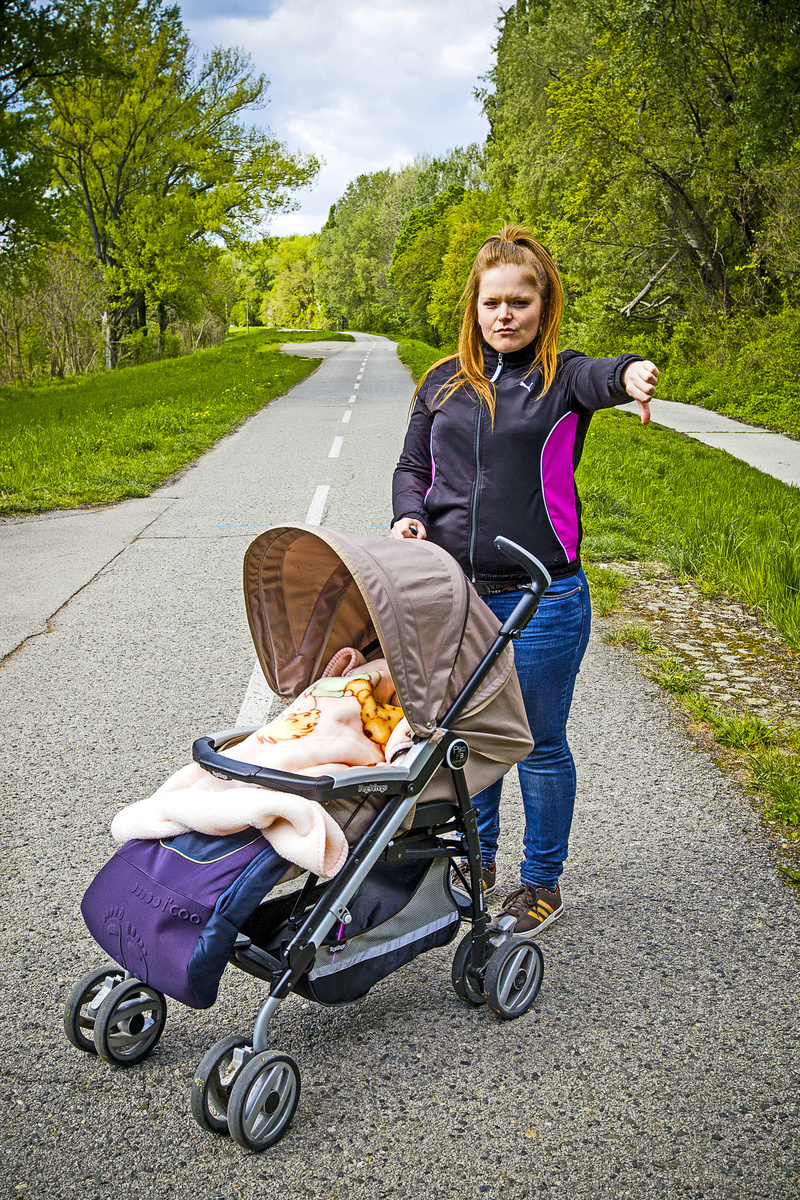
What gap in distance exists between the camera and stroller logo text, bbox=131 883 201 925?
2.06 m

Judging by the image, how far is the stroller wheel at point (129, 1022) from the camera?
91.7 inches

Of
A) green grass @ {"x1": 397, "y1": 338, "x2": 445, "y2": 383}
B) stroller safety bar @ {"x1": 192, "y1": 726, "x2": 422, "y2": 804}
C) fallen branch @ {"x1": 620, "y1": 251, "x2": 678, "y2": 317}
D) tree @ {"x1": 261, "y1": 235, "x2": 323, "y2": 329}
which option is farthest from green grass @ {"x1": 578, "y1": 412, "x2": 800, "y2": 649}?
tree @ {"x1": 261, "y1": 235, "x2": 323, "y2": 329}

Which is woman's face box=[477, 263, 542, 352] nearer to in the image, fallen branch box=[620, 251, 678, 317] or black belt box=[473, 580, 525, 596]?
black belt box=[473, 580, 525, 596]

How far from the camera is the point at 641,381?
7.73 ft

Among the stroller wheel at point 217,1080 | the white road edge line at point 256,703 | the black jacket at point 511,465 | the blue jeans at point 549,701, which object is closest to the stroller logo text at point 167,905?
the stroller wheel at point 217,1080

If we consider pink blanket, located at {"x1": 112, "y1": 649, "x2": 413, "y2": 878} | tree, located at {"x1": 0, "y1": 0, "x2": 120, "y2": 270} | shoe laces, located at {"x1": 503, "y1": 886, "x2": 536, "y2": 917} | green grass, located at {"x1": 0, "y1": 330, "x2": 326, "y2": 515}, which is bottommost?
green grass, located at {"x1": 0, "y1": 330, "x2": 326, "y2": 515}

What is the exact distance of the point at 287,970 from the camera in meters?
2.14

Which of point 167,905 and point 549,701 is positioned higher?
point 549,701

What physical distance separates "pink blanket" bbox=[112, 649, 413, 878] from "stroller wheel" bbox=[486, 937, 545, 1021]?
0.71 meters

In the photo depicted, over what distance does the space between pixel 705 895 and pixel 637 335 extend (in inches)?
899

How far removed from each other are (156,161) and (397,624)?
117ft

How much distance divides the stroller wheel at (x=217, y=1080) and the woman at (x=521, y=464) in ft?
3.62

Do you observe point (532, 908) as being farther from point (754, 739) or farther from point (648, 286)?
point (648, 286)

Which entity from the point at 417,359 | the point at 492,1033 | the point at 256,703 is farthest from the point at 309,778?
the point at 417,359
